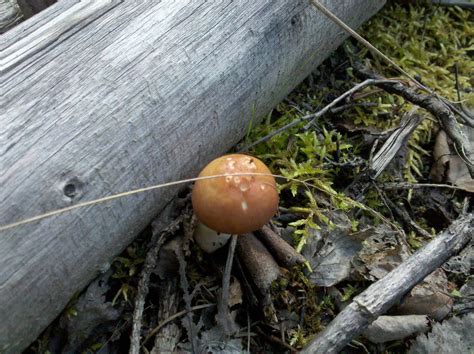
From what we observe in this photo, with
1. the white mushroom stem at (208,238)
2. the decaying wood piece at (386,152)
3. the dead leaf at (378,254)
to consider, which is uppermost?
the white mushroom stem at (208,238)

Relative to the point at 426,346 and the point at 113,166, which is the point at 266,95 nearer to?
the point at 113,166

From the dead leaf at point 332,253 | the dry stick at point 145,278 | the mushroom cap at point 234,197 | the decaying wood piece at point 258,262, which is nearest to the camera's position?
the mushroom cap at point 234,197

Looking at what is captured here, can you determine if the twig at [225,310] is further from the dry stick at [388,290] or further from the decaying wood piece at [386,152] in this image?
the decaying wood piece at [386,152]

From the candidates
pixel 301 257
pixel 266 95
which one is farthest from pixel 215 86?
pixel 301 257

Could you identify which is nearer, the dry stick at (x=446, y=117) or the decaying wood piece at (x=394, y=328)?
the decaying wood piece at (x=394, y=328)

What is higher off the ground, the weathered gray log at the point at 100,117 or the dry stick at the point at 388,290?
the weathered gray log at the point at 100,117

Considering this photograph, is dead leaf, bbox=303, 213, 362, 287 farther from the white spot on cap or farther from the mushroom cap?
the white spot on cap

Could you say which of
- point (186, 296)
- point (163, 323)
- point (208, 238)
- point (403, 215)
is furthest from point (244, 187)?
point (403, 215)

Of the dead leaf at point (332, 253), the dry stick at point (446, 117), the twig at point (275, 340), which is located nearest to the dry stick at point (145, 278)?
the twig at point (275, 340)
